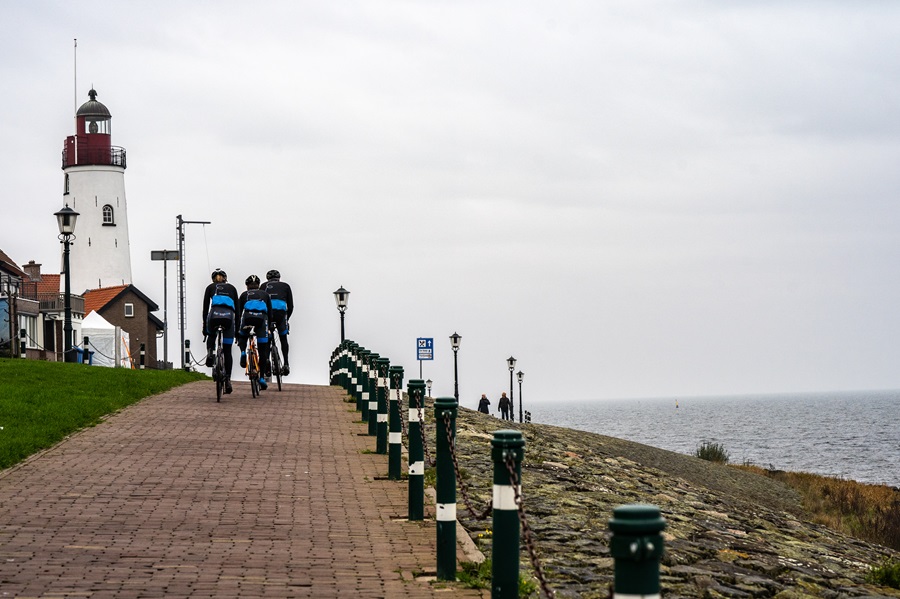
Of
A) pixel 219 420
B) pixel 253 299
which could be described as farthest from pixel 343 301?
pixel 219 420

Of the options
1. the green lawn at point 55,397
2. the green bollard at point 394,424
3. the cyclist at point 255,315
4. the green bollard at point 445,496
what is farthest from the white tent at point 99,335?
the green bollard at point 445,496

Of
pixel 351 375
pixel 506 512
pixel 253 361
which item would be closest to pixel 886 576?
pixel 506 512

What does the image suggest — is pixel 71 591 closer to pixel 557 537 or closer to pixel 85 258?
pixel 557 537

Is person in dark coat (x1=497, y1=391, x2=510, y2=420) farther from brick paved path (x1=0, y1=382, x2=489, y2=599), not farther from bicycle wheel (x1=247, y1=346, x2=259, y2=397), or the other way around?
brick paved path (x1=0, y1=382, x2=489, y2=599)

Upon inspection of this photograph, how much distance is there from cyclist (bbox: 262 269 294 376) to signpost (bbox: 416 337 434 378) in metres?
27.8

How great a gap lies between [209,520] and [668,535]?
4.36 m

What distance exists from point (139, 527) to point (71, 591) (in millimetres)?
2287

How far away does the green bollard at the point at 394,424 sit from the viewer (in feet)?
40.6

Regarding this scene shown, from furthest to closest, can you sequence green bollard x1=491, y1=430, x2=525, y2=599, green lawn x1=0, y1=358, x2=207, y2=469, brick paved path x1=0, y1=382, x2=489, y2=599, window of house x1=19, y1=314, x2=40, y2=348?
1. window of house x1=19, y1=314, x2=40, y2=348
2. green lawn x1=0, y1=358, x2=207, y2=469
3. brick paved path x1=0, y1=382, x2=489, y2=599
4. green bollard x1=491, y1=430, x2=525, y2=599

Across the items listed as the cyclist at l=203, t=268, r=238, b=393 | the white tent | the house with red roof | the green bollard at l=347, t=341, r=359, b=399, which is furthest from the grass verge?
the white tent

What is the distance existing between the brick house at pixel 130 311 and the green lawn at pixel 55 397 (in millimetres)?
47989

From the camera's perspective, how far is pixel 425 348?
51.7 m

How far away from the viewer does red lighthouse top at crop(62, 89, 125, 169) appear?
72.2m

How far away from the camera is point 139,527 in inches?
387
